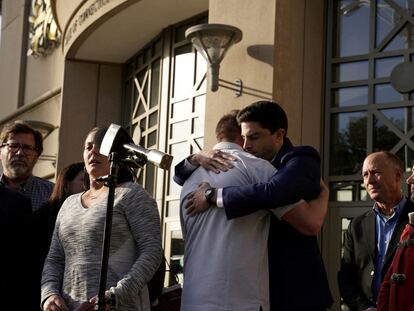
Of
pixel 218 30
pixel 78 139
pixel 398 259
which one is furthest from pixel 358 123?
pixel 78 139

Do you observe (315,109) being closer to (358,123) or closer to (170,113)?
(358,123)

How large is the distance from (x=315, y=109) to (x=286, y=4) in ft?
3.40

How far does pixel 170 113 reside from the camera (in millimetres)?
12180

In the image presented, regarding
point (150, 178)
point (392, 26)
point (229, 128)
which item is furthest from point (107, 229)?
point (150, 178)

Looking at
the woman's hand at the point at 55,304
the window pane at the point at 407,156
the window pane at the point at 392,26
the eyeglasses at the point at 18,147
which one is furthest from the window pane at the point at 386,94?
the woman's hand at the point at 55,304

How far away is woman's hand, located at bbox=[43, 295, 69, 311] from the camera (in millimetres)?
4688

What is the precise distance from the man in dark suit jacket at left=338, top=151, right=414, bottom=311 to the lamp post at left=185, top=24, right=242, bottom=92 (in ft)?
10.4

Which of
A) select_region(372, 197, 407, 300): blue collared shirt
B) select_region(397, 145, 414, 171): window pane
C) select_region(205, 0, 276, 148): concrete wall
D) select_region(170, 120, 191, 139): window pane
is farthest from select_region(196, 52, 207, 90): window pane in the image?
select_region(372, 197, 407, 300): blue collared shirt

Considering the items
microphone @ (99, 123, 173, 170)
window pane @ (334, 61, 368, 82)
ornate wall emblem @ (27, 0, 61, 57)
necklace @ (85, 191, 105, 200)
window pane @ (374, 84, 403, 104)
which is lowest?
necklace @ (85, 191, 105, 200)

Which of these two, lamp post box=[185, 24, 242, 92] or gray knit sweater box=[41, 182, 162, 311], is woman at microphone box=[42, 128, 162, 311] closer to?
gray knit sweater box=[41, 182, 162, 311]

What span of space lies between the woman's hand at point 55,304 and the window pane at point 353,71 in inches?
197

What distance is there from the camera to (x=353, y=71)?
9055 millimetres

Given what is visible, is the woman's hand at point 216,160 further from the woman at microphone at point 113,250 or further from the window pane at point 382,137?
the window pane at point 382,137

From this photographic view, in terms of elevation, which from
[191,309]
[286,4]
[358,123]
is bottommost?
[191,309]
